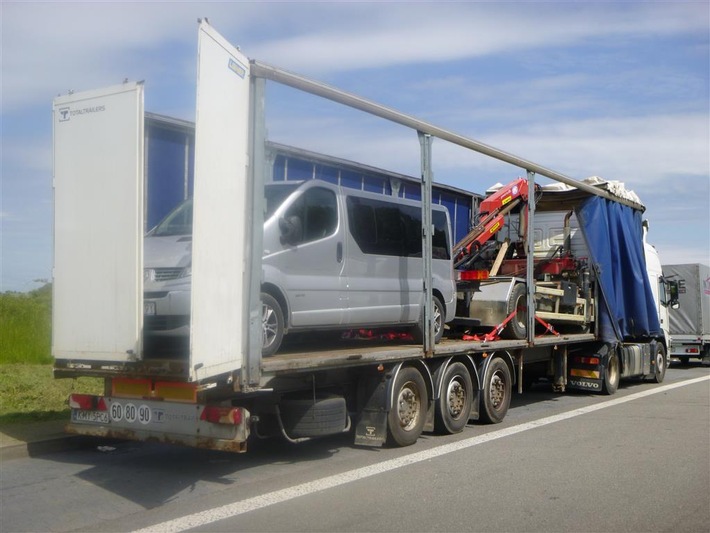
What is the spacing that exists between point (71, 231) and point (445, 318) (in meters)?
5.57

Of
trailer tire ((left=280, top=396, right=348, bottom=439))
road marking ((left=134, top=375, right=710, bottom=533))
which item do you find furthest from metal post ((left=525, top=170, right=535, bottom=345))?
trailer tire ((left=280, top=396, right=348, bottom=439))

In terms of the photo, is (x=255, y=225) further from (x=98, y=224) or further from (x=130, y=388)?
(x=130, y=388)

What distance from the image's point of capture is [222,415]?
7.03 m

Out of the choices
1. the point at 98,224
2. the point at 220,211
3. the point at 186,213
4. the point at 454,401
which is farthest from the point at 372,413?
the point at 98,224

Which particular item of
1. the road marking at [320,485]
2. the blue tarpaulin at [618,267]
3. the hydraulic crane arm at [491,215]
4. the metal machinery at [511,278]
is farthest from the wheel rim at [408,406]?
the blue tarpaulin at [618,267]

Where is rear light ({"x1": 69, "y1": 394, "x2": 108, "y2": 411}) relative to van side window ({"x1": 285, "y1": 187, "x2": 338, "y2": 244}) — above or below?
below

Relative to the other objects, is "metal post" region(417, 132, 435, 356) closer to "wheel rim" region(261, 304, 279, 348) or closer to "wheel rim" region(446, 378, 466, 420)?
"wheel rim" region(446, 378, 466, 420)

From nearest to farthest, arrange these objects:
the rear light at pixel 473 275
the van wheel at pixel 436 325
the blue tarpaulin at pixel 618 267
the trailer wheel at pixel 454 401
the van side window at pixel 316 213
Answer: the van side window at pixel 316 213, the trailer wheel at pixel 454 401, the van wheel at pixel 436 325, the rear light at pixel 473 275, the blue tarpaulin at pixel 618 267

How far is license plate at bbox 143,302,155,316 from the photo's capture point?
24.2 feet

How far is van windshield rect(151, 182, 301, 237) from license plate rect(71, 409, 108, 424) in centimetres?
195

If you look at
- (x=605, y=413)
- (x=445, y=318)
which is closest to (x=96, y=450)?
(x=445, y=318)

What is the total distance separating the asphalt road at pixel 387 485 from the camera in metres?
6.31

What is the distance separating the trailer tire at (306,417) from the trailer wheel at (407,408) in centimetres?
104

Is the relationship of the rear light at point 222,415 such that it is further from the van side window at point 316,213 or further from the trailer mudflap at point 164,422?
the van side window at point 316,213
